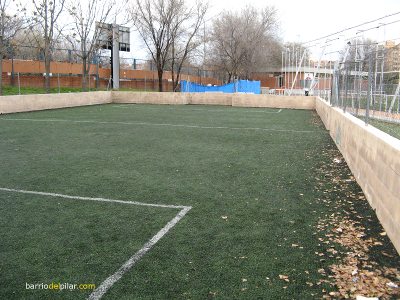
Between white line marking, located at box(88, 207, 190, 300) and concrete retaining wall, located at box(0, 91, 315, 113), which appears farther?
concrete retaining wall, located at box(0, 91, 315, 113)

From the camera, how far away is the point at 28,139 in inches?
517

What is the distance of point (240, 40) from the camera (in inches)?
2281

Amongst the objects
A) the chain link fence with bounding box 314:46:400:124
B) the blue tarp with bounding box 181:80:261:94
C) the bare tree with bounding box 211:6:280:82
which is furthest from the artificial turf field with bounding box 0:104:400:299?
the bare tree with bounding box 211:6:280:82

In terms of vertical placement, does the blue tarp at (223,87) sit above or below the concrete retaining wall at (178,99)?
above

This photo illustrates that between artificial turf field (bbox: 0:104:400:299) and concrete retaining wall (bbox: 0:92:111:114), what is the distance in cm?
1122

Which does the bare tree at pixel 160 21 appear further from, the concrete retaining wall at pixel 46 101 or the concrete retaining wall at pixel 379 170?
the concrete retaining wall at pixel 379 170

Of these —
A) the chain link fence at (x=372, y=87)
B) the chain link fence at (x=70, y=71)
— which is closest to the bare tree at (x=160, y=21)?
the chain link fence at (x=70, y=71)

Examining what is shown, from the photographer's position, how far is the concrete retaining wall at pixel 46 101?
2209 cm

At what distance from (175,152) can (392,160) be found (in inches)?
265

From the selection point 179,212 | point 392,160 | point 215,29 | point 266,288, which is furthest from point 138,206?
point 215,29

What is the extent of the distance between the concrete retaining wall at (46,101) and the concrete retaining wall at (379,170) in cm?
1909

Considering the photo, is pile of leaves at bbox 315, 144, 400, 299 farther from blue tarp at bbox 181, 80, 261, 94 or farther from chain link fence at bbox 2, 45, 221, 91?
blue tarp at bbox 181, 80, 261, 94

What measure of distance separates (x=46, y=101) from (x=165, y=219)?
2146 centimetres

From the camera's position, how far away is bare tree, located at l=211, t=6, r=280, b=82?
190ft
